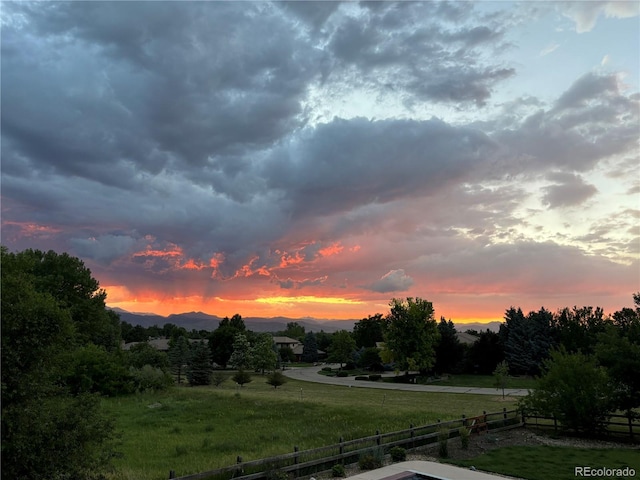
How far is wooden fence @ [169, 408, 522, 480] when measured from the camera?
12867mm

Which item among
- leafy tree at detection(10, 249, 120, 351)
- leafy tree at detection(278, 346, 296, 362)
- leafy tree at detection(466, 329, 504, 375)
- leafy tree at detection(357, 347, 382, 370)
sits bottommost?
leafy tree at detection(278, 346, 296, 362)

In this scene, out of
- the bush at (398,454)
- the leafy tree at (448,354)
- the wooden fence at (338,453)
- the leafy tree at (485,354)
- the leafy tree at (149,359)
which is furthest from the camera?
the leafy tree at (448,354)

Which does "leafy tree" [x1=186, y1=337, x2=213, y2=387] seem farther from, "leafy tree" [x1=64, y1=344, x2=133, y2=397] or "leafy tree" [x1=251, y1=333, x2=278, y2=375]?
"leafy tree" [x1=251, y1=333, x2=278, y2=375]

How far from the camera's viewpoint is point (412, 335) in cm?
6203

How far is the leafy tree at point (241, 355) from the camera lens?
78.4 meters

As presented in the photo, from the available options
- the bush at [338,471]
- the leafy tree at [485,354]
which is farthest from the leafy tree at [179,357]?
the bush at [338,471]

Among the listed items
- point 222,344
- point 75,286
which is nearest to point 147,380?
point 75,286

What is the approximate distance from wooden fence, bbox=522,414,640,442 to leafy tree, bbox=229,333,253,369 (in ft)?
197

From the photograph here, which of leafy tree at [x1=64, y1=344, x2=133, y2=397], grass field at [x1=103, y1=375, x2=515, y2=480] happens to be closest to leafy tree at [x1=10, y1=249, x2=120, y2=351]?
leafy tree at [x1=64, y1=344, x2=133, y2=397]

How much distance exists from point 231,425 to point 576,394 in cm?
1863

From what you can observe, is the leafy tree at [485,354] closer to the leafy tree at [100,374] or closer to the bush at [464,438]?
the leafy tree at [100,374]

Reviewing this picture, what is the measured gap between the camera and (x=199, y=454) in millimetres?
18422

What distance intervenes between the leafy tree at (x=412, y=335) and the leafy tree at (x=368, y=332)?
44453 mm

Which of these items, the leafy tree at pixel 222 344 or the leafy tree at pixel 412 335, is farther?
the leafy tree at pixel 222 344
